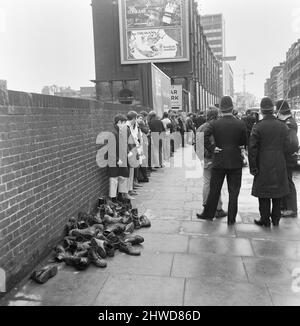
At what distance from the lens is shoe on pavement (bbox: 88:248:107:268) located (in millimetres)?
4869

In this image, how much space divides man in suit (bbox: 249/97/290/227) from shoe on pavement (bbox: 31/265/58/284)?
3.31 metres

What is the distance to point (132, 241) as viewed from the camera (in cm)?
568

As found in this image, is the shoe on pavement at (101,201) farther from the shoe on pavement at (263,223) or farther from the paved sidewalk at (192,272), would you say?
the shoe on pavement at (263,223)

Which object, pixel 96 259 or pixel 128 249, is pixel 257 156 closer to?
pixel 128 249

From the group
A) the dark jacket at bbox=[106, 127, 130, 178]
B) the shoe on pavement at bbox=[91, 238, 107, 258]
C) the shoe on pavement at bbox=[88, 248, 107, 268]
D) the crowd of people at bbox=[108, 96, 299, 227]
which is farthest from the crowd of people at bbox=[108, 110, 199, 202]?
the shoe on pavement at bbox=[88, 248, 107, 268]

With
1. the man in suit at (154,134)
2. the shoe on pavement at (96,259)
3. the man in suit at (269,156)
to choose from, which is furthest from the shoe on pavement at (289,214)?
the man in suit at (154,134)

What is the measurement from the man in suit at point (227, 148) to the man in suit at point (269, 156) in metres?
0.24

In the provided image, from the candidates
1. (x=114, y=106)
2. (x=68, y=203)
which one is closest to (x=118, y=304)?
(x=68, y=203)

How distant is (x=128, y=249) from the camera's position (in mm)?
5379

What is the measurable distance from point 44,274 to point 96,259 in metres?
0.67

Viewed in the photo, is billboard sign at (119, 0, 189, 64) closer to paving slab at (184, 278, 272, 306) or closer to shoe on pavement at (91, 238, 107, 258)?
shoe on pavement at (91, 238, 107, 258)

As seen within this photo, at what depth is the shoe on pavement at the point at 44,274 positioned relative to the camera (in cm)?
445
